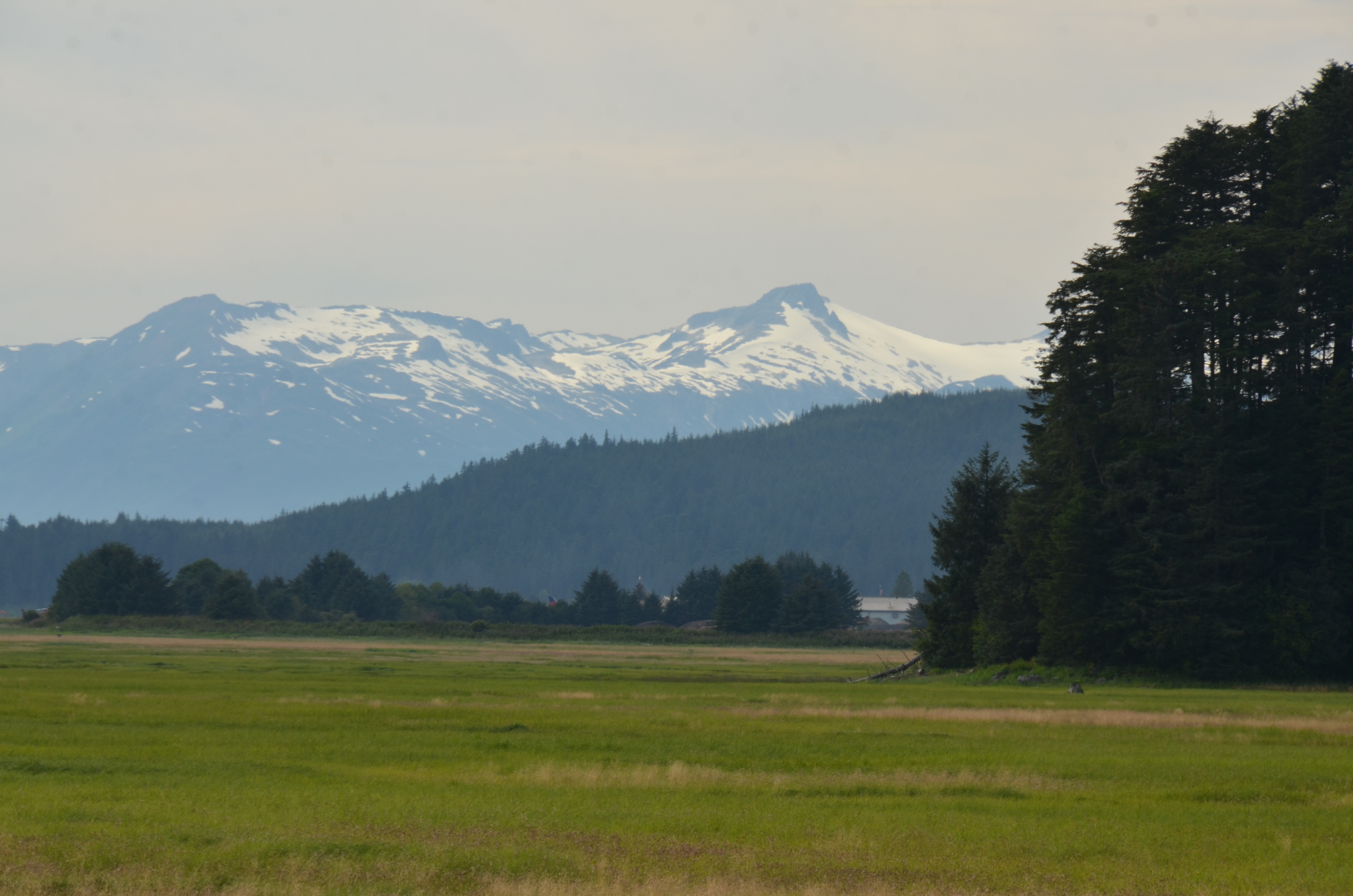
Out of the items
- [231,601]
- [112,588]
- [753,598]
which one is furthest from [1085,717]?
[112,588]

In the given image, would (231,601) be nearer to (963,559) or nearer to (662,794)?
(963,559)

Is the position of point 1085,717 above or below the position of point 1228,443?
below

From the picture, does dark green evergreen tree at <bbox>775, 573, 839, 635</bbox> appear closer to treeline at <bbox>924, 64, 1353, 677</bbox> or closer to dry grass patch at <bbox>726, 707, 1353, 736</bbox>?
treeline at <bbox>924, 64, 1353, 677</bbox>

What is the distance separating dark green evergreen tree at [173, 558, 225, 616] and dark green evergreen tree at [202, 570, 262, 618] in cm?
607

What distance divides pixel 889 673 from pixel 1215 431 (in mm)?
29218

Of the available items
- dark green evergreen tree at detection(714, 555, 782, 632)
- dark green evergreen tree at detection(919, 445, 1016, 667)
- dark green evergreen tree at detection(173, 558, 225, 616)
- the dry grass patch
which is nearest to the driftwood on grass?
dark green evergreen tree at detection(919, 445, 1016, 667)

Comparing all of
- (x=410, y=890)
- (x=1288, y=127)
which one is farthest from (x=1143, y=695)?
(x=410, y=890)

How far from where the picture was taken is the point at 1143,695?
6184 centimetres

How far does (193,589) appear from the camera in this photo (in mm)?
191250

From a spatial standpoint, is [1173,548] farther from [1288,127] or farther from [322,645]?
[322,645]

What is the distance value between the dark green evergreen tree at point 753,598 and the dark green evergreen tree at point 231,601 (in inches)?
2600

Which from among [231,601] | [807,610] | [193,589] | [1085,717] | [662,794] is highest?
[193,589]

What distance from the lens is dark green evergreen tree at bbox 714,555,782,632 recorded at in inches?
7151

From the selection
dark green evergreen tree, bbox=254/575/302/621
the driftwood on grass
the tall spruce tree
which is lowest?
the driftwood on grass
